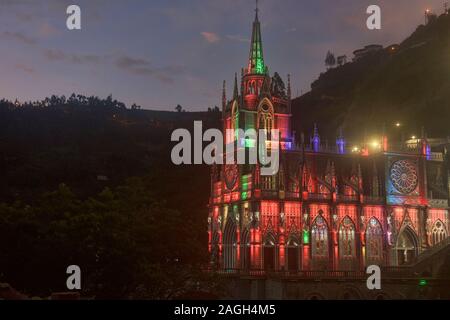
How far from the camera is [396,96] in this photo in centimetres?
11612

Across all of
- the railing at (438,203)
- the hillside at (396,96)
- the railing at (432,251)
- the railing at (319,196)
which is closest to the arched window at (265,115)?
the railing at (319,196)

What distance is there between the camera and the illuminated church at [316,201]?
57781mm

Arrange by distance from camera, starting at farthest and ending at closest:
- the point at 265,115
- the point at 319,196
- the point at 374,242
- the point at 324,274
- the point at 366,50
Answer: the point at 366,50
the point at 265,115
the point at 374,242
the point at 319,196
the point at 324,274

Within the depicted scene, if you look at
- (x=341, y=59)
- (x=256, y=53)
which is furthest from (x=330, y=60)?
(x=256, y=53)

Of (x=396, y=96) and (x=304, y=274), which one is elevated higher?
(x=396, y=96)

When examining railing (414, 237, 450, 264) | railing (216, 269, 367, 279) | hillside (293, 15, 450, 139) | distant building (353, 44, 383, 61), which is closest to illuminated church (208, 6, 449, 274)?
railing (216, 269, 367, 279)

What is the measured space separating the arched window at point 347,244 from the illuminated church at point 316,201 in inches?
3.9

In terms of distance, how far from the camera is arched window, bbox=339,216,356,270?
2368 inches

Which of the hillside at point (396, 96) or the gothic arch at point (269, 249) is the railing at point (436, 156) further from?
the hillside at point (396, 96)

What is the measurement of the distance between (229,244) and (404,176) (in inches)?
779

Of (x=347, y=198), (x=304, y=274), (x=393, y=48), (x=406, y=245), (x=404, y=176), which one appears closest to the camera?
(x=304, y=274)

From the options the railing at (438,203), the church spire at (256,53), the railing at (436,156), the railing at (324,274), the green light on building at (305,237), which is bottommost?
the railing at (324,274)

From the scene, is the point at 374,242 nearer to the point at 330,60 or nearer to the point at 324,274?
the point at 324,274

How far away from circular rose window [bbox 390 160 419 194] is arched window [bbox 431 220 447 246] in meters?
4.67
